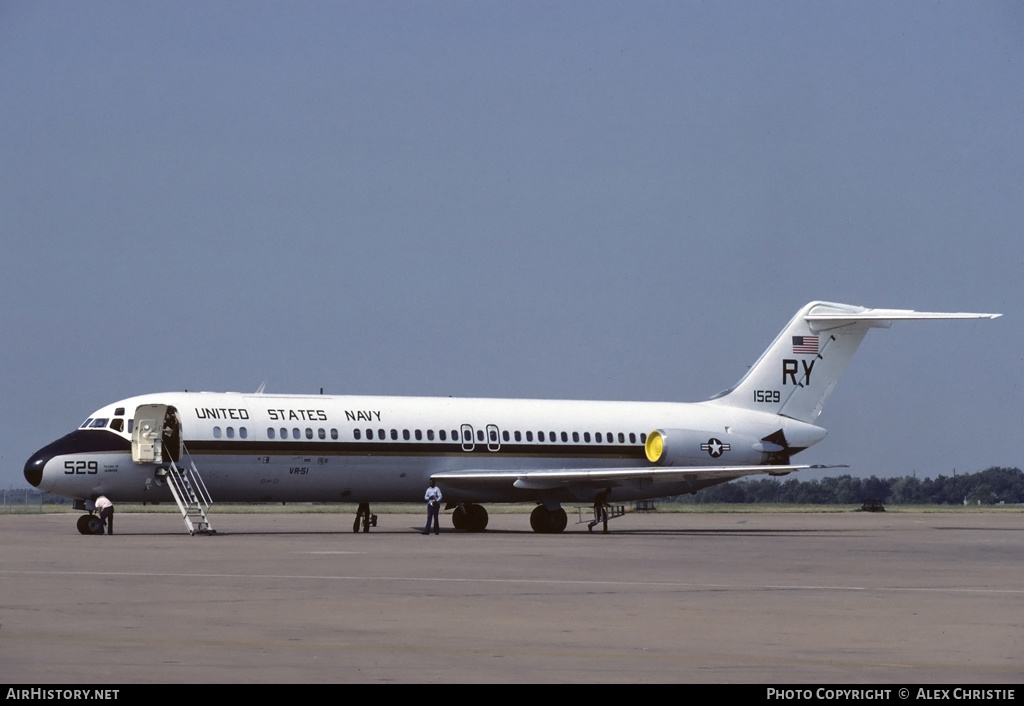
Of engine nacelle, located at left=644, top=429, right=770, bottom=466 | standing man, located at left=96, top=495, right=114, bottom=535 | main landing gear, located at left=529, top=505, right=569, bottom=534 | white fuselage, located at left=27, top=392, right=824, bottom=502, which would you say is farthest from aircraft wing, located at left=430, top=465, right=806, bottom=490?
standing man, located at left=96, top=495, right=114, bottom=535

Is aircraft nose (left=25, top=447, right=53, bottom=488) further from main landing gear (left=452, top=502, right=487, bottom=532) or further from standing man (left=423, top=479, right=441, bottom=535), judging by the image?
main landing gear (left=452, top=502, right=487, bottom=532)

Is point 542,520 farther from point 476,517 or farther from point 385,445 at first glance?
point 385,445

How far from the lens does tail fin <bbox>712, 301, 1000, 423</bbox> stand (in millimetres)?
51562

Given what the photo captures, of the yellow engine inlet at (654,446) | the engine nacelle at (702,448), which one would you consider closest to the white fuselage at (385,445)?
the engine nacelle at (702,448)

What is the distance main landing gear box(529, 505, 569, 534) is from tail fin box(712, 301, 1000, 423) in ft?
25.4

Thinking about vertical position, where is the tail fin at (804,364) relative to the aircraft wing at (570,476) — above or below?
above

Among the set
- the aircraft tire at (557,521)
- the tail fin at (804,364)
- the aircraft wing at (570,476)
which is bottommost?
the aircraft tire at (557,521)

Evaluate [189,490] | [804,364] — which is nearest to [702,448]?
[804,364]

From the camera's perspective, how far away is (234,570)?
26.1 metres

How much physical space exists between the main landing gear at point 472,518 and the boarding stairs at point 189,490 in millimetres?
8735

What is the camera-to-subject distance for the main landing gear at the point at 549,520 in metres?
46.5

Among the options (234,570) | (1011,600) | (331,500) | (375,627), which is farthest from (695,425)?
(375,627)

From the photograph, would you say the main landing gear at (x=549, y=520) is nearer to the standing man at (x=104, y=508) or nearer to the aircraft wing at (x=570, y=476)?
the aircraft wing at (x=570, y=476)
